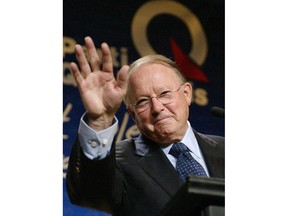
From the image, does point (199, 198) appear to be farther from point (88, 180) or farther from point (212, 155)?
point (212, 155)

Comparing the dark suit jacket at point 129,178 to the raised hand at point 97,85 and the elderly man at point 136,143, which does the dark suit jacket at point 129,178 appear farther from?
the raised hand at point 97,85

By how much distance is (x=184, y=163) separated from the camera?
2.15 m

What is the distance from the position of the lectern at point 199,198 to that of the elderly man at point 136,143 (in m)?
0.80

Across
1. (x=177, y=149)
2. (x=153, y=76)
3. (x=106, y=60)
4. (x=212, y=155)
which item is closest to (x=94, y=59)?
(x=106, y=60)

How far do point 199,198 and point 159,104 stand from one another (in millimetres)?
958

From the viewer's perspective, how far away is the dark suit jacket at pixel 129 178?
79.0 inches

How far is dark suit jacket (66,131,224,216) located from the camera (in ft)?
6.59

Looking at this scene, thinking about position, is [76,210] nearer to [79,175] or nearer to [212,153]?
[79,175]

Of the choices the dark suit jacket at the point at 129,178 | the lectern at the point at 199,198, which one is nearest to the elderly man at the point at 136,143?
the dark suit jacket at the point at 129,178

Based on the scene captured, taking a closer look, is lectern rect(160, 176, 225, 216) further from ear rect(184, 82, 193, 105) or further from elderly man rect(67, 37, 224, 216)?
ear rect(184, 82, 193, 105)

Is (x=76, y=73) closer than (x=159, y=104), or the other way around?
(x=76, y=73)

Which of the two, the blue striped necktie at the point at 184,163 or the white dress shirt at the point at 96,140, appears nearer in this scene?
the white dress shirt at the point at 96,140

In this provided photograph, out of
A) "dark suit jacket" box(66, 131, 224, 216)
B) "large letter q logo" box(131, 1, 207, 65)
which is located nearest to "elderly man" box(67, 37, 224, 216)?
"dark suit jacket" box(66, 131, 224, 216)
